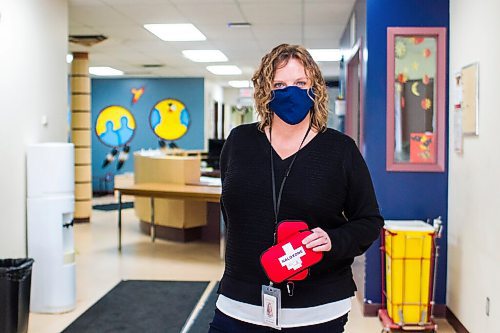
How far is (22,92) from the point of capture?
4.70 meters

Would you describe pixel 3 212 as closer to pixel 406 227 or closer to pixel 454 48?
pixel 406 227

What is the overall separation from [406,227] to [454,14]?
5.22 feet

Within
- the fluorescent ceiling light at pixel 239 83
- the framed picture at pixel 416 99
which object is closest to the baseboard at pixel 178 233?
the framed picture at pixel 416 99

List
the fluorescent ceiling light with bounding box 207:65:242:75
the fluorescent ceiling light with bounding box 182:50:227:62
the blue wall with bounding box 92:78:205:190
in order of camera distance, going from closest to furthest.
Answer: the fluorescent ceiling light with bounding box 182:50:227:62 < the fluorescent ceiling light with bounding box 207:65:242:75 < the blue wall with bounding box 92:78:205:190

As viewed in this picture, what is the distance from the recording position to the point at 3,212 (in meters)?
4.32

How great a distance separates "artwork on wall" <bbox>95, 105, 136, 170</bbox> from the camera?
14258 mm

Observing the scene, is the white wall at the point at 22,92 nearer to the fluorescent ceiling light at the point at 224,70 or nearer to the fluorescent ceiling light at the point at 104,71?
the fluorescent ceiling light at the point at 224,70

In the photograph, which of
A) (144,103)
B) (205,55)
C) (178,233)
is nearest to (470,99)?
(178,233)

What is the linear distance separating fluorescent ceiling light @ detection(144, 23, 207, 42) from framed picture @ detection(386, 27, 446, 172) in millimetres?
3486

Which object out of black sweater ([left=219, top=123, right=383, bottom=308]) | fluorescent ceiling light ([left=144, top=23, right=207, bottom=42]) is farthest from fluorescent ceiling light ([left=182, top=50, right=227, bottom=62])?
black sweater ([left=219, top=123, right=383, bottom=308])

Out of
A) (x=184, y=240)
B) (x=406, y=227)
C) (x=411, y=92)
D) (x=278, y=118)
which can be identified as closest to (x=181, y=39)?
(x=184, y=240)

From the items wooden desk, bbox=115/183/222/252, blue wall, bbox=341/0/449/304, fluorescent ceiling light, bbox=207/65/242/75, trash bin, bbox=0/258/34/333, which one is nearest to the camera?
trash bin, bbox=0/258/34/333

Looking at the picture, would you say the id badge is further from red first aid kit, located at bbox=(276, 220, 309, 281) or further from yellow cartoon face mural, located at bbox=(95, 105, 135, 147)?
yellow cartoon face mural, located at bbox=(95, 105, 135, 147)

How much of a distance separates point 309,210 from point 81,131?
834 centimetres
